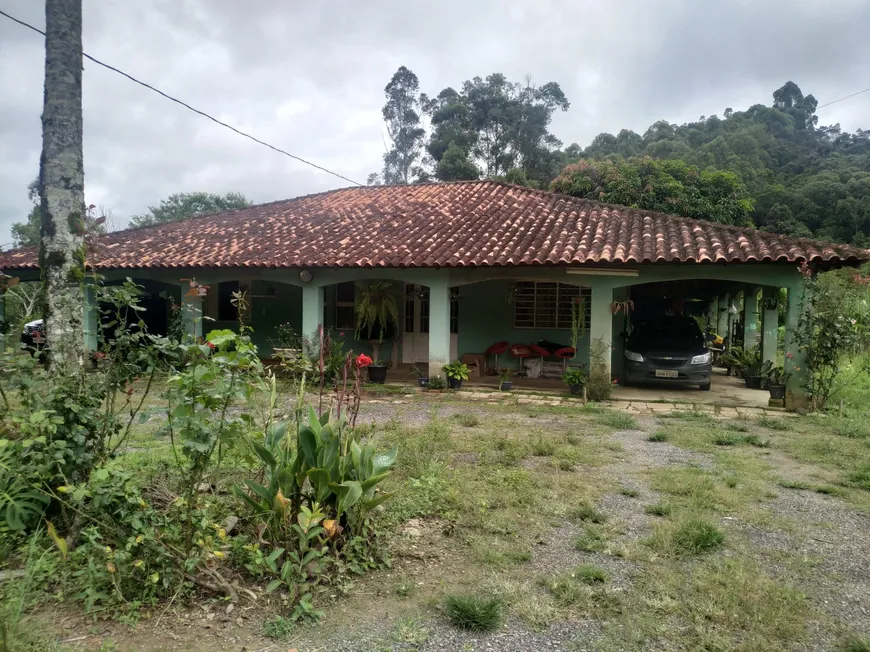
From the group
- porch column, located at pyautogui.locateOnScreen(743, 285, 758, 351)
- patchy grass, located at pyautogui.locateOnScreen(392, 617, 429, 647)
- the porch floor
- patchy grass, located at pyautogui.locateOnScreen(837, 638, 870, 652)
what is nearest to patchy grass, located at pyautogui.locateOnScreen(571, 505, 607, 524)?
patchy grass, located at pyautogui.locateOnScreen(837, 638, 870, 652)

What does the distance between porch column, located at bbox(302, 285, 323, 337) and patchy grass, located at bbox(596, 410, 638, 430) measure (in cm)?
638

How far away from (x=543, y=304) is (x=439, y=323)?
3.34 metres

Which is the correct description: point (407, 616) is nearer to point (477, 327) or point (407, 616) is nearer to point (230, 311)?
point (477, 327)

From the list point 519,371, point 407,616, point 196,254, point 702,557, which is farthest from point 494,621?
point 196,254

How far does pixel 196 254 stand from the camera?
42.8 feet

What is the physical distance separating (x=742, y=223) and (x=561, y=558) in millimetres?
21867

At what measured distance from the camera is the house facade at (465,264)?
33.6ft

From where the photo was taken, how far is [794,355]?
385 inches

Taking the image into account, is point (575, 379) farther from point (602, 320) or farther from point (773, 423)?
point (773, 423)

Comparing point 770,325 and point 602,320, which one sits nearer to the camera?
point 602,320

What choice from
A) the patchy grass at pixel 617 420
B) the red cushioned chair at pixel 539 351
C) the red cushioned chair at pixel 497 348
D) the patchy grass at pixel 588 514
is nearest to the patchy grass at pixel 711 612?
the patchy grass at pixel 588 514

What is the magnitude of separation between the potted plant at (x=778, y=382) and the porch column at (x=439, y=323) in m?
5.91

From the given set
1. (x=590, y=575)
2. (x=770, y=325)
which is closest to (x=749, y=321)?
(x=770, y=325)

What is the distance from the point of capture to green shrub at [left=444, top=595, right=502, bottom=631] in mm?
2926
